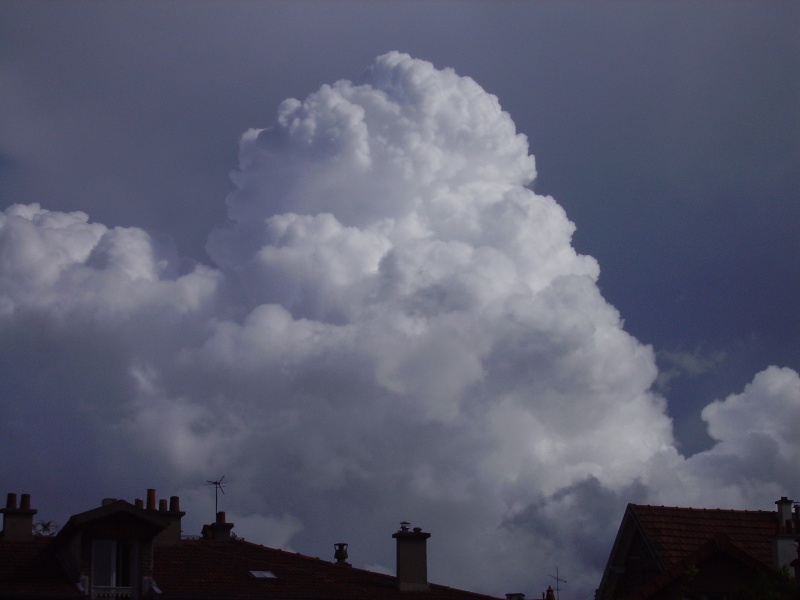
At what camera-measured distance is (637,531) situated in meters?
45.4

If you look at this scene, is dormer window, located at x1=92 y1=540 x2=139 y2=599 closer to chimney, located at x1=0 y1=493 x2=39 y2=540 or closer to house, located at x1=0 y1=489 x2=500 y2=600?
house, located at x1=0 y1=489 x2=500 y2=600

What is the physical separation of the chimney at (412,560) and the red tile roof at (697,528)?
27.6 ft

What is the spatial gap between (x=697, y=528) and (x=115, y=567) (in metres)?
21.7

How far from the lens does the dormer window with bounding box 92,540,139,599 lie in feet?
132

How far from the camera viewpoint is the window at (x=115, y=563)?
132 feet

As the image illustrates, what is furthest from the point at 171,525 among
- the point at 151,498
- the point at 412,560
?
the point at 412,560

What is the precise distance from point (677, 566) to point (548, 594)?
1853 centimetres

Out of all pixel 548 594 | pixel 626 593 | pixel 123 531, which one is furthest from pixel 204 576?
pixel 548 594

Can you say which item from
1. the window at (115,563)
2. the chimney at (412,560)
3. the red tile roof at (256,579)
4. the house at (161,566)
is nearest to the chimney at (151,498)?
the house at (161,566)

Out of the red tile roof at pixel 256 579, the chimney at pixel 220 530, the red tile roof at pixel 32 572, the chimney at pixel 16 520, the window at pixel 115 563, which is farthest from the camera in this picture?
the chimney at pixel 220 530

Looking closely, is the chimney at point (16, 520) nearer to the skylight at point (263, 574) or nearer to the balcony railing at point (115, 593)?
the balcony railing at point (115, 593)

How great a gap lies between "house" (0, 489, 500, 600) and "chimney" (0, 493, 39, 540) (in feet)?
0.12

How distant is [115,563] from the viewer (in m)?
40.8

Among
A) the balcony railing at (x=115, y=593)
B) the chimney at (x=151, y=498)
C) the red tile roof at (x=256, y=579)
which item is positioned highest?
the chimney at (x=151, y=498)
